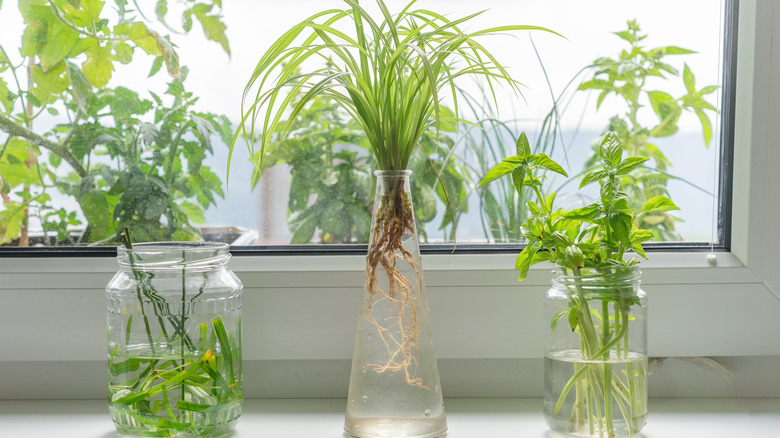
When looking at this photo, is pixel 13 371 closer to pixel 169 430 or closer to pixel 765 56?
pixel 169 430

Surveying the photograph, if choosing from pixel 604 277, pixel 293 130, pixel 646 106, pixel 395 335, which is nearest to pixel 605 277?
pixel 604 277

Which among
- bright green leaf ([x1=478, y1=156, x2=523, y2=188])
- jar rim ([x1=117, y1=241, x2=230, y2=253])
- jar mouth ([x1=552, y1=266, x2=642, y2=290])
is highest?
bright green leaf ([x1=478, y1=156, x2=523, y2=188])

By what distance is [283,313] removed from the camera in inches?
33.4

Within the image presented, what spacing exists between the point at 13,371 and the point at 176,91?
0.45 meters

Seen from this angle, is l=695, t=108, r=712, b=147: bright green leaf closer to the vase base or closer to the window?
the window

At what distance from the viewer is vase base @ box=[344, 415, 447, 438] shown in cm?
67

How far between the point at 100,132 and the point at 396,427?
23.3 inches

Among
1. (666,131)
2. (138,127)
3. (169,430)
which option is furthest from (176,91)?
(666,131)

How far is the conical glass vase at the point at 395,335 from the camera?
671 millimetres

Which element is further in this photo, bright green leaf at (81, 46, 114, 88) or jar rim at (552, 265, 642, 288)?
bright green leaf at (81, 46, 114, 88)

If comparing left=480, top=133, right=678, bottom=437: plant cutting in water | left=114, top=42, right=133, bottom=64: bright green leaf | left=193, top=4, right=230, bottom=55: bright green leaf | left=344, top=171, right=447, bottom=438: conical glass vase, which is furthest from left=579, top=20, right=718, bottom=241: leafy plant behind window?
left=114, top=42, right=133, bottom=64: bright green leaf

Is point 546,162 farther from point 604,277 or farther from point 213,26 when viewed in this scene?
point 213,26

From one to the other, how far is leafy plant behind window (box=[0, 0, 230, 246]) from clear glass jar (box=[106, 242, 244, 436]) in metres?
0.19

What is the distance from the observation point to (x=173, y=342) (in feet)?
2.39
